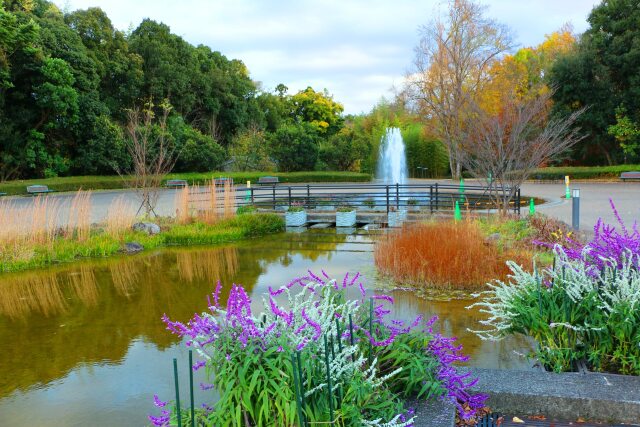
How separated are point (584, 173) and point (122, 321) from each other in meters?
23.7

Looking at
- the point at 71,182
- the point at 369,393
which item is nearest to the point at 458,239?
the point at 369,393

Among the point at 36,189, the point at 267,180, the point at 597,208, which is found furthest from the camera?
the point at 267,180

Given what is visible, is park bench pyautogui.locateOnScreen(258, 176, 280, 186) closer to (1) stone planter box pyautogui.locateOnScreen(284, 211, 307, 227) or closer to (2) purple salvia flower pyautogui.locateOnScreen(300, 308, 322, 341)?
(1) stone planter box pyautogui.locateOnScreen(284, 211, 307, 227)

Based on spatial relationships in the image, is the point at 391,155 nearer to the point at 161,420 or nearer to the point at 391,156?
the point at 391,156

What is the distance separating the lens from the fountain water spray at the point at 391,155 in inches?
1277

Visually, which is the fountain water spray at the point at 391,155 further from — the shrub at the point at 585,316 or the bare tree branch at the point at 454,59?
the shrub at the point at 585,316

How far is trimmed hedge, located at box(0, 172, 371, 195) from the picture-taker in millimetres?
23006

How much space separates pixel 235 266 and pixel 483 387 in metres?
6.27

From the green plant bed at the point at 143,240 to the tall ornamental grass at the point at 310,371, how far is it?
753cm

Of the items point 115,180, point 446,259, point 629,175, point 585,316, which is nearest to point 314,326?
point 585,316

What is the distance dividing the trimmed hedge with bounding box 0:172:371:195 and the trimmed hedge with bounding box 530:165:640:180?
831 cm

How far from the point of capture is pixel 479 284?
6.53 meters

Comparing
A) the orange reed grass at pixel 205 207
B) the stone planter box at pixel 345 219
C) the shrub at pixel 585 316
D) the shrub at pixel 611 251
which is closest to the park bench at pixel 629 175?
the stone planter box at pixel 345 219

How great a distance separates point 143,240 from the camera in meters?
10.7
